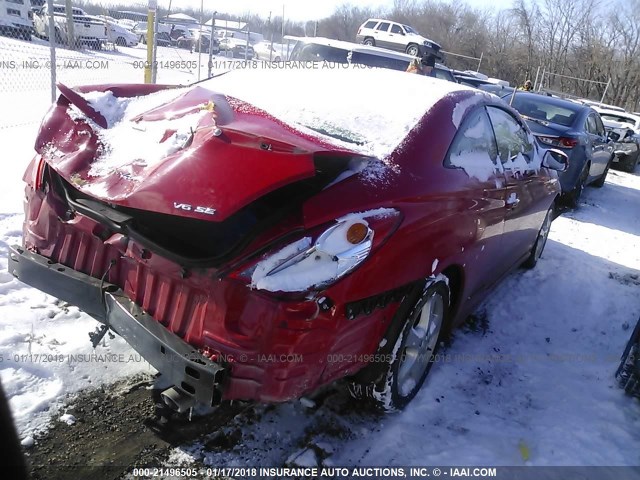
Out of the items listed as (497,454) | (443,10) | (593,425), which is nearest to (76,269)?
(497,454)

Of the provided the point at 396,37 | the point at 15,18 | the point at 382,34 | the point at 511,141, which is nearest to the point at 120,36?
the point at 15,18

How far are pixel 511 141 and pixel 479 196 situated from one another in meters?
1.03

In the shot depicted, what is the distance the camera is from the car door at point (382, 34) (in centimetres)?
2234

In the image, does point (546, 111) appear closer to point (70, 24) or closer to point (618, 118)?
point (618, 118)

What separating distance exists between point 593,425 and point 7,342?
332cm

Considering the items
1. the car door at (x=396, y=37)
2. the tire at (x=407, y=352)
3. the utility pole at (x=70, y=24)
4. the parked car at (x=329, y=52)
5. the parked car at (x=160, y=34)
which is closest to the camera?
the tire at (x=407, y=352)

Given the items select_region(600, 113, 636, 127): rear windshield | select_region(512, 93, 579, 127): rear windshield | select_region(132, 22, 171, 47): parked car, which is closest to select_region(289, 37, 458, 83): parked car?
select_region(512, 93, 579, 127): rear windshield

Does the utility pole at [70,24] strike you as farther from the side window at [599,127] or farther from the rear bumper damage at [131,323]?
the rear bumper damage at [131,323]

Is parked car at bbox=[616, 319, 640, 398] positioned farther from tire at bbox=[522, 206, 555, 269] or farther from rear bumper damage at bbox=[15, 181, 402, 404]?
rear bumper damage at bbox=[15, 181, 402, 404]

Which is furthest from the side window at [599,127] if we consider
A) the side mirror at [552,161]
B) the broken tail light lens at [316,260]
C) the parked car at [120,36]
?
the parked car at [120,36]

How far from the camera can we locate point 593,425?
295cm

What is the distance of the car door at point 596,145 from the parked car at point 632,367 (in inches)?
214

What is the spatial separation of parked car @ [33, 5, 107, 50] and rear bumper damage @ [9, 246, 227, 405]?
18416 mm

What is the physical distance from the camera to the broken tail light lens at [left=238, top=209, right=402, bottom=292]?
1.92 meters
